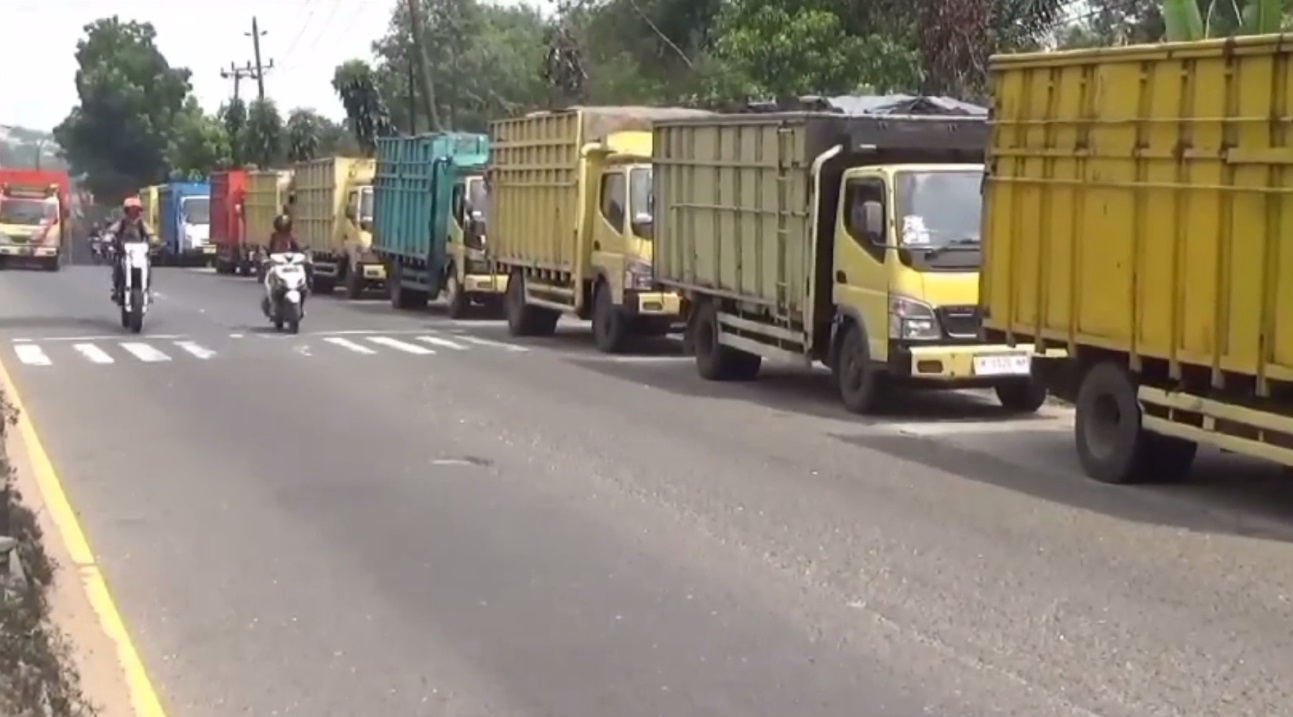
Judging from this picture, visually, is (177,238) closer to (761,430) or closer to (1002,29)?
(1002,29)

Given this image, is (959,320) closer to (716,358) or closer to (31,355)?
(716,358)

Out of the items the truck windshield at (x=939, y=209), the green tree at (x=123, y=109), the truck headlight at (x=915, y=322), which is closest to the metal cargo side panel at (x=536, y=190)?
the truck windshield at (x=939, y=209)

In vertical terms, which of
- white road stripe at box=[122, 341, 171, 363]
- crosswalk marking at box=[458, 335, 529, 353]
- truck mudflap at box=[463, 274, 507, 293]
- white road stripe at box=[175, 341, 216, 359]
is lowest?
white road stripe at box=[122, 341, 171, 363]

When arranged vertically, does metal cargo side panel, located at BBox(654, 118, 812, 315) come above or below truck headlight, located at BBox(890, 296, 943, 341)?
above

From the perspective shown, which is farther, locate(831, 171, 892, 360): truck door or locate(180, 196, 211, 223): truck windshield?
locate(180, 196, 211, 223): truck windshield

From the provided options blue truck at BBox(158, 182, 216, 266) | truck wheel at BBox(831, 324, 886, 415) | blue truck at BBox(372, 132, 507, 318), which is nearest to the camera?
truck wheel at BBox(831, 324, 886, 415)

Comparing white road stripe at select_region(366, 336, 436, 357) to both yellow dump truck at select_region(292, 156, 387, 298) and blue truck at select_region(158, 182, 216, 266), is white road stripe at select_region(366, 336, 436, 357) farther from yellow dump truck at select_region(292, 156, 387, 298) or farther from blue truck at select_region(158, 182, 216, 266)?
blue truck at select_region(158, 182, 216, 266)

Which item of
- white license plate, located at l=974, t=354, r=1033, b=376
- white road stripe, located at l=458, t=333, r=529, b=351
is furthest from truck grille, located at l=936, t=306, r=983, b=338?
white road stripe, located at l=458, t=333, r=529, b=351

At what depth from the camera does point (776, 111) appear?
757 inches

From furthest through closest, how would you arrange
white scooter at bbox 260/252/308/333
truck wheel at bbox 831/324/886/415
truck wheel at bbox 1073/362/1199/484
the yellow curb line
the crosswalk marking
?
1. white scooter at bbox 260/252/308/333
2. the crosswalk marking
3. truck wheel at bbox 831/324/886/415
4. truck wheel at bbox 1073/362/1199/484
5. the yellow curb line

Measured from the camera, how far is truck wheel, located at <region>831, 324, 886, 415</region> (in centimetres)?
1683

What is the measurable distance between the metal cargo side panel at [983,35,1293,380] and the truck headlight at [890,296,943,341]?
1.22 m

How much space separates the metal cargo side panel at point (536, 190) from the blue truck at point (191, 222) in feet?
122

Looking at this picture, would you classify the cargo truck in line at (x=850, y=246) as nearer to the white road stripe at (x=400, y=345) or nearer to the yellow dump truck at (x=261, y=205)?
the white road stripe at (x=400, y=345)
